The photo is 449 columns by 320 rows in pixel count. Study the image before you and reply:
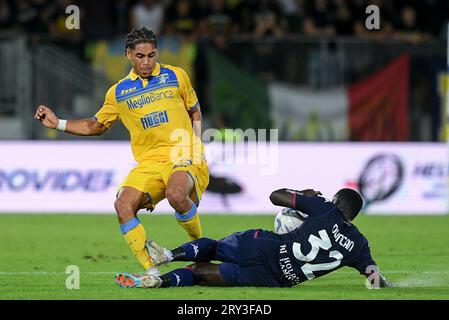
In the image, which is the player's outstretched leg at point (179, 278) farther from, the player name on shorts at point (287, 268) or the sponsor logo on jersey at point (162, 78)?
the sponsor logo on jersey at point (162, 78)

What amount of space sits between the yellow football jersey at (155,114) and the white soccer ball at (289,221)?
149 cm

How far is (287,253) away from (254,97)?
1092cm

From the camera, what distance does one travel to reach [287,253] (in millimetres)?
9367

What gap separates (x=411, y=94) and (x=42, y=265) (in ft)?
33.9

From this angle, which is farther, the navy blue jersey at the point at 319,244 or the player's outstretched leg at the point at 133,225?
the player's outstretched leg at the point at 133,225

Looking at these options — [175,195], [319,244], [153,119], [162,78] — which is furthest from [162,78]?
[319,244]

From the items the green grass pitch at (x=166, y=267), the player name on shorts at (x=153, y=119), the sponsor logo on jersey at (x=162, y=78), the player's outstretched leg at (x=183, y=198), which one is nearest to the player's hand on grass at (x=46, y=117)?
the player name on shorts at (x=153, y=119)

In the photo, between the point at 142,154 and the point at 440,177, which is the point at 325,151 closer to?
the point at 440,177

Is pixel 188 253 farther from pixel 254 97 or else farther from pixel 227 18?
pixel 227 18

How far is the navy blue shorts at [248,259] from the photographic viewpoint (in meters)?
9.51

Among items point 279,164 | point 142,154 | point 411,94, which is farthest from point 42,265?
point 411,94

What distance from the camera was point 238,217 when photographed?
703 inches

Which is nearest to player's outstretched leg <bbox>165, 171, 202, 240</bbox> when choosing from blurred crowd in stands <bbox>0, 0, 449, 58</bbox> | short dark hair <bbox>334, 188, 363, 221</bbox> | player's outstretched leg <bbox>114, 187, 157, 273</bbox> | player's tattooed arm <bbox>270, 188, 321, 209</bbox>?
player's outstretched leg <bbox>114, 187, 157, 273</bbox>
